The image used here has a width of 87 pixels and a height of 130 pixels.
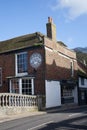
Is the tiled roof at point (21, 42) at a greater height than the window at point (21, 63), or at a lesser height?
greater

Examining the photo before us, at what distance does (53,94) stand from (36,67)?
12.3 ft

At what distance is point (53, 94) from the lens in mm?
30234

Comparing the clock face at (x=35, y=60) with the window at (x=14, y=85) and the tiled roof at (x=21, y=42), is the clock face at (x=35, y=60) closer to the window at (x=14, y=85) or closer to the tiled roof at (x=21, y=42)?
the tiled roof at (x=21, y=42)

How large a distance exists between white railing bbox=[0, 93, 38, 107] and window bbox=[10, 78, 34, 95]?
2.62 m

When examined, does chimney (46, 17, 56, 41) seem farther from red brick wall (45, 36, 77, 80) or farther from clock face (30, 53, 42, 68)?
clock face (30, 53, 42, 68)

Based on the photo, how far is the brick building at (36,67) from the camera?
29.1m

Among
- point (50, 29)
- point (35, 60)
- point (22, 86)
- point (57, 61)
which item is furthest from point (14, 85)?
point (50, 29)

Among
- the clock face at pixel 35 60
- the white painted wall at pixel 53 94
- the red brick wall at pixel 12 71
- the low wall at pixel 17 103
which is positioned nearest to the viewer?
the low wall at pixel 17 103

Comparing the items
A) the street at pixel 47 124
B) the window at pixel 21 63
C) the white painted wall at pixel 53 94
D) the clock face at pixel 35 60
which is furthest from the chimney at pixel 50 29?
the street at pixel 47 124

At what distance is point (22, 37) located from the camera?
33.5 m

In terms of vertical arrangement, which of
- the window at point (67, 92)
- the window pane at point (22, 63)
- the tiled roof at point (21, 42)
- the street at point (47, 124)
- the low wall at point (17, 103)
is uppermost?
the tiled roof at point (21, 42)

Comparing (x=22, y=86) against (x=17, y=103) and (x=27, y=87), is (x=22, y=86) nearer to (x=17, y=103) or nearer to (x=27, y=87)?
(x=27, y=87)

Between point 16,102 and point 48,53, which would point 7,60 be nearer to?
point 48,53

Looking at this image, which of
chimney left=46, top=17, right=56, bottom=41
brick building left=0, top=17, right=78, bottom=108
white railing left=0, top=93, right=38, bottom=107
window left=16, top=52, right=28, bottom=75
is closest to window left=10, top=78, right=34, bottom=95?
brick building left=0, top=17, right=78, bottom=108
